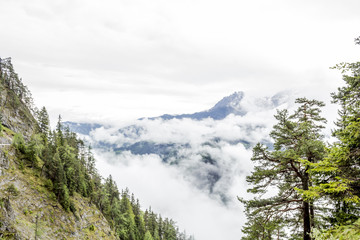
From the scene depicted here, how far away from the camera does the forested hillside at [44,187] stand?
153 ft

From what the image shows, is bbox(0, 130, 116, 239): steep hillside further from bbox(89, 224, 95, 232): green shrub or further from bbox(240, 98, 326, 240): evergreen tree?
bbox(240, 98, 326, 240): evergreen tree

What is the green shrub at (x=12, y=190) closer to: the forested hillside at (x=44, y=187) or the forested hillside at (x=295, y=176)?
the forested hillside at (x=44, y=187)

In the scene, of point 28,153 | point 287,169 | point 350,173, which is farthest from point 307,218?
point 28,153

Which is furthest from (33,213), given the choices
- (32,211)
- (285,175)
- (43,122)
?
(285,175)

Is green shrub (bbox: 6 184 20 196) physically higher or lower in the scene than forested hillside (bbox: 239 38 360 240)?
lower

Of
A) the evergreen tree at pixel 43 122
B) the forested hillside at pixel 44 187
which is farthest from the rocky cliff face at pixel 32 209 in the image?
the evergreen tree at pixel 43 122

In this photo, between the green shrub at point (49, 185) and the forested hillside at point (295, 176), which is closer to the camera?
the forested hillside at point (295, 176)

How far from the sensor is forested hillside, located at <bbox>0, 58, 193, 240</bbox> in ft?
153

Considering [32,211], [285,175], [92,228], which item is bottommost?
[92,228]

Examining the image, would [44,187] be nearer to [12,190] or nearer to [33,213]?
[33,213]

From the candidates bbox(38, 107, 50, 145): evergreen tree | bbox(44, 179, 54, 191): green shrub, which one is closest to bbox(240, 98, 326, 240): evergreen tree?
bbox(44, 179, 54, 191): green shrub

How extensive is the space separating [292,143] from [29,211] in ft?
187

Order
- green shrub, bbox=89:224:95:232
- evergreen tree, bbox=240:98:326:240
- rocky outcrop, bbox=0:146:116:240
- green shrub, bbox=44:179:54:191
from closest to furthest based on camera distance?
evergreen tree, bbox=240:98:326:240
rocky outcrop, bbox=0:146:116:240
green shrub, bbox=44:179:54:191
green shrub, bbox=89:224:95:232

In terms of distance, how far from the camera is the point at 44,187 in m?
58.9
